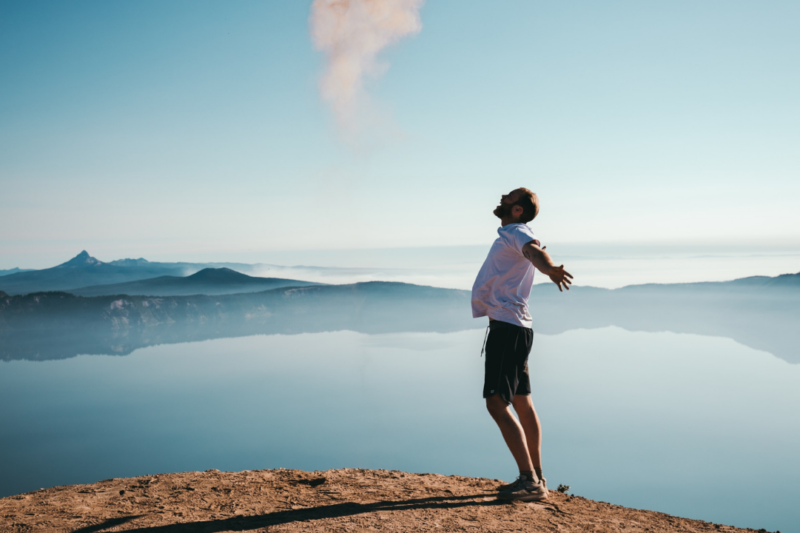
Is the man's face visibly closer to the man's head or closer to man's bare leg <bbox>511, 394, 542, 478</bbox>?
the man's head

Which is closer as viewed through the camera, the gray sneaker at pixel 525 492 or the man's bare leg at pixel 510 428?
the man's bare leg at pixel 510 428

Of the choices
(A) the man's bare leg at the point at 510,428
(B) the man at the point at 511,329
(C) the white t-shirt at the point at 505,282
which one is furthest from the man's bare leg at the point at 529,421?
(C) the white t-shirt at the point at 505,282

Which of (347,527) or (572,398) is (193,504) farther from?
(572,398)

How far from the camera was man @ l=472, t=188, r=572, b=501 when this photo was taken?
10.2 ft

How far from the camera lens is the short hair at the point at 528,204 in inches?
129

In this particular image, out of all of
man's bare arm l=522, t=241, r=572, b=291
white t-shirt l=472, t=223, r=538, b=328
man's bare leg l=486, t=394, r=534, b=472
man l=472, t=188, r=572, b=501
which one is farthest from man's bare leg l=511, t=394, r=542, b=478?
man's bare arm l=522, t=241, r=572, b=291

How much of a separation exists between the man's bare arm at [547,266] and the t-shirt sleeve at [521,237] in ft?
0.25

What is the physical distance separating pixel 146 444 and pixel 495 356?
77081mm

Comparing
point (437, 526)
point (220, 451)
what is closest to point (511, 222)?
point (437, 526)

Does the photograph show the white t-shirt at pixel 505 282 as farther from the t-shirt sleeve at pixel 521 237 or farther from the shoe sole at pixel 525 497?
the shoe sole at pixel 525 497

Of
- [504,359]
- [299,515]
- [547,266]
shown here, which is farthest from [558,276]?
[299,515]

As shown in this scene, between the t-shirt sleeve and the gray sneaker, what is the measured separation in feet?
5.71

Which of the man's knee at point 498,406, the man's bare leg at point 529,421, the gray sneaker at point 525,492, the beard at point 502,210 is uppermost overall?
the beard at point 502,210

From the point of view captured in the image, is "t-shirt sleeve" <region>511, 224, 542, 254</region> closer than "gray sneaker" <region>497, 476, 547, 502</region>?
Yes
